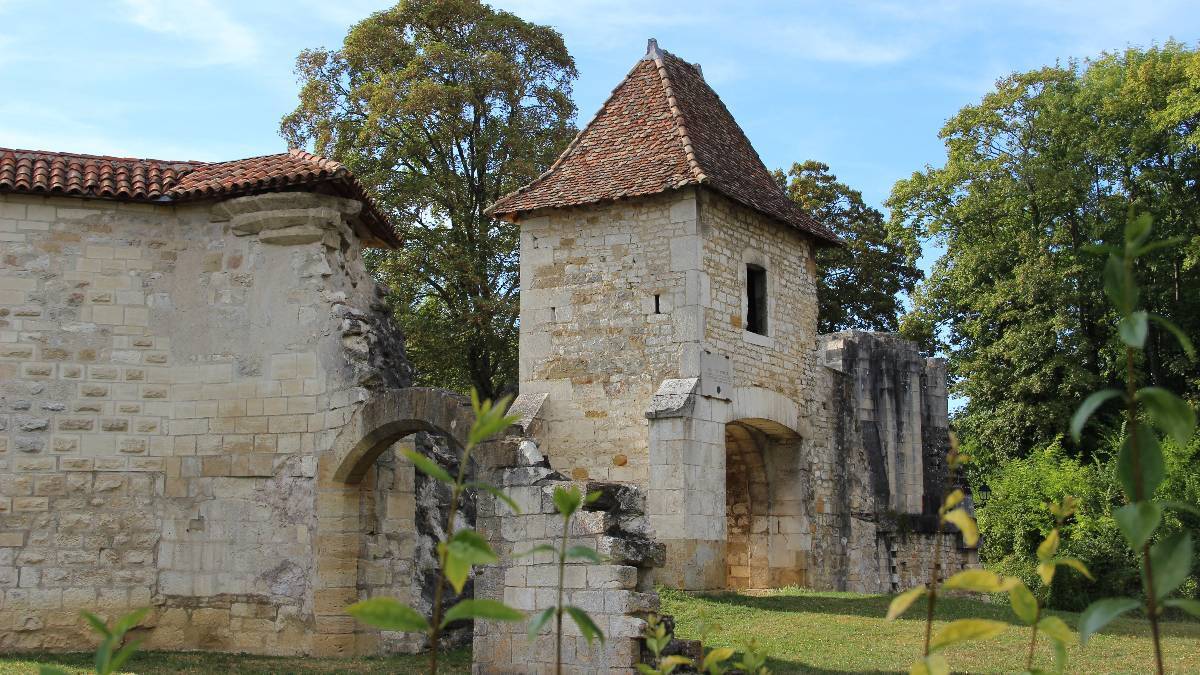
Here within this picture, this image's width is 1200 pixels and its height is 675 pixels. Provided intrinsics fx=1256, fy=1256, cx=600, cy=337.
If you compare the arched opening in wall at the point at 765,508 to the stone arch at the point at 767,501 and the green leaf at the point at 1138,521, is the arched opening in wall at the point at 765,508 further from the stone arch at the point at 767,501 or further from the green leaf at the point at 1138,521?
the green leaf at the point at 1138,521

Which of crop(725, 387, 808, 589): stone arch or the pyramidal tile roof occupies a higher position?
the pyramidal tile roof

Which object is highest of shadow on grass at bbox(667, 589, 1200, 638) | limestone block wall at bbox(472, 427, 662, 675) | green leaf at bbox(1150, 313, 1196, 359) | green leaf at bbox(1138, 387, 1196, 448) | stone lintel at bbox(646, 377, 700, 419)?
stone lintel at bbox(646, 377, 700, 419)

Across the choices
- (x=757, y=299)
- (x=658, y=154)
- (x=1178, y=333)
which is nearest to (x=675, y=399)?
(x=757, y=299)

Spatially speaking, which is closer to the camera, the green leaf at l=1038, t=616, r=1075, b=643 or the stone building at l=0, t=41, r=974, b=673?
the green leaf at l=1038, t=616, r=1075, b=643

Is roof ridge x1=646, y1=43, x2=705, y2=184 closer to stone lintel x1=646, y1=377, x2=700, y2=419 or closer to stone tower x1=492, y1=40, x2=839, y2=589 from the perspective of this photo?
stone tower x1=492, y1=40, x2=839, y2=589

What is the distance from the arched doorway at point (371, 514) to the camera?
12.0m

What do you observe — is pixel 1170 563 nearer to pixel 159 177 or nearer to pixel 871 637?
pixel 871 637

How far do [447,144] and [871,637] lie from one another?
15.9 m

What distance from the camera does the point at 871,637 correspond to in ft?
45.4

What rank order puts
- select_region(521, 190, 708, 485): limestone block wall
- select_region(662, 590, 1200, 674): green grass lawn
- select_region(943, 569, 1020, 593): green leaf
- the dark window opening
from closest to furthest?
select_region(943, 569, 1020, 593): green leaf, select_region(662, 590, 1200, 674): green grass lawn, select_region(521, 190, 708, 485): limestone block wall, the dark window opening

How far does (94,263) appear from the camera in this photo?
42.6 ft

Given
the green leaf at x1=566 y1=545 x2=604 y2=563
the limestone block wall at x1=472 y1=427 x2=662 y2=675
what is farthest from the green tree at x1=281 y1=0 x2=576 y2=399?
the green leaf at x1=566 y1=545 x2=604 y2=563

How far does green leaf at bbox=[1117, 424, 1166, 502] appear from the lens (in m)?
2.39

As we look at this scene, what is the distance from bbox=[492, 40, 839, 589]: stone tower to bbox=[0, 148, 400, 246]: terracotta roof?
16.4ft
